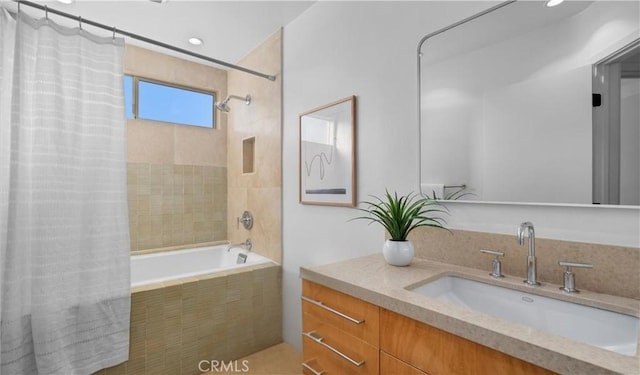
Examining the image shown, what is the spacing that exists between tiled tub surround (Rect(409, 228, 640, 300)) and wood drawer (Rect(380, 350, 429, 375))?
1.87ft

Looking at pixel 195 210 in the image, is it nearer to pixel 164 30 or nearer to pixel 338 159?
pixel 164 30

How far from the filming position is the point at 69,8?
7.20 ft

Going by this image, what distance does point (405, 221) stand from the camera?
139 centimetres

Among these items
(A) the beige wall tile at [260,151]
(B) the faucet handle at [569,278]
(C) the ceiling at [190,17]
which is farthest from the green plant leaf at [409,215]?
(C) the ceiling at [190,17]

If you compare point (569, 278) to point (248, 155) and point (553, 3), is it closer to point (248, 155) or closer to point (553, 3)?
point (553, 3)

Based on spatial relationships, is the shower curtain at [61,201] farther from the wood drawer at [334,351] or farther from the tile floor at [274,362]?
the wood drawer at [334,351]

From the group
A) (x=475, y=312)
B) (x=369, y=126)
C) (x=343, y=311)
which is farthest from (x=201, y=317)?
(x=475, y=312)

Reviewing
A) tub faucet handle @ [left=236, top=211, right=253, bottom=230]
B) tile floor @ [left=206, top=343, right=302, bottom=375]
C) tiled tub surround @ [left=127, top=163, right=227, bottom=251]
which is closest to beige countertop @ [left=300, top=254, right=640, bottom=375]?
tile floor @ [left=206, top=343, right=302, bottom=375]

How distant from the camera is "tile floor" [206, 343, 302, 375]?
6.82ft

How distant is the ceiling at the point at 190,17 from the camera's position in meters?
2.18

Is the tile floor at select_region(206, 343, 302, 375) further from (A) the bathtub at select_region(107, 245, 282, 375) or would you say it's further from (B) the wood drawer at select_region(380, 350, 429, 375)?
(B) the wood drawer at select_region(380, 350, 429, 375)

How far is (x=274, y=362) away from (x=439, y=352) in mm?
1680

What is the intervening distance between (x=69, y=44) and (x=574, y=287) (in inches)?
101

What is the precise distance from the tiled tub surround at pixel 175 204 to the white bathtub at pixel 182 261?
0.14m
